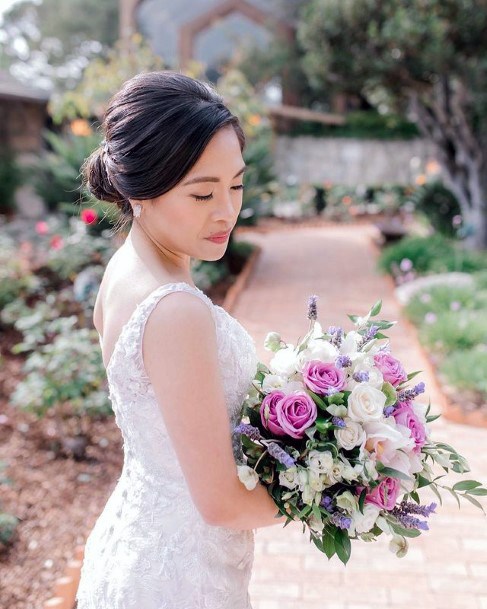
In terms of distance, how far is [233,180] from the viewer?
54.7 inches

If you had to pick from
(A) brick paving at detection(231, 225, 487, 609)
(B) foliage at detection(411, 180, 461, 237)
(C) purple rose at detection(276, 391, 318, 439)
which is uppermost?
(C) purple rose at detection(276, 391, 318, 439)

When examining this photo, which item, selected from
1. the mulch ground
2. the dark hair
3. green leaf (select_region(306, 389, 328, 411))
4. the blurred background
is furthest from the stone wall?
green leaf (select_region(306, 389, 328, 411))

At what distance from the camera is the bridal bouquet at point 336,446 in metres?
1.31

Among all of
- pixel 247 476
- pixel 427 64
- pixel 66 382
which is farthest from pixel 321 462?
pixel 427 64

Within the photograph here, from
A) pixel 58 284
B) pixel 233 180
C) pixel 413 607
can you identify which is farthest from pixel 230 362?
pixel 58 284

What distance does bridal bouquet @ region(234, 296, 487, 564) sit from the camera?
4.30 feet

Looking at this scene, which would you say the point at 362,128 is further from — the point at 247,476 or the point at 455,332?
the point at 247,476

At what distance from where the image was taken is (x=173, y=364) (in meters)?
1.19

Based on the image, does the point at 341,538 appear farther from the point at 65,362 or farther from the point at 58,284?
the point at 58,284

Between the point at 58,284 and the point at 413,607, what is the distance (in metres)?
6.58

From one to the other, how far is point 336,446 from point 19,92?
619 inches

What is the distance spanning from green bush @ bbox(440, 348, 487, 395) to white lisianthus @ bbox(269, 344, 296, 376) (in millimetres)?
3936

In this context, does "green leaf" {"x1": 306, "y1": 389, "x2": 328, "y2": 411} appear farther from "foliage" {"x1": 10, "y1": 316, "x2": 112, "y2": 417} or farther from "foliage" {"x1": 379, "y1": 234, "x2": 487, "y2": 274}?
"foliage" {"x1": 379, "y1": 234, "x2": 487, "y2": 274}

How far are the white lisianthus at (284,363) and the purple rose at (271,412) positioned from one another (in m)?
0.07
